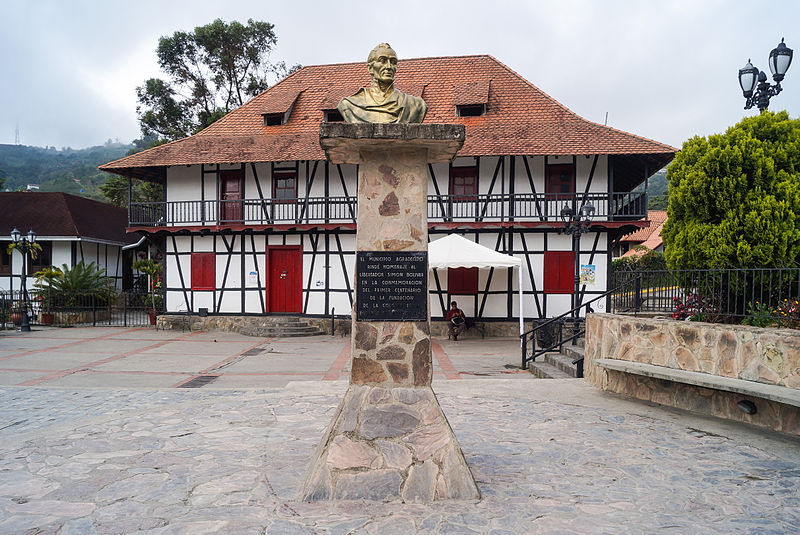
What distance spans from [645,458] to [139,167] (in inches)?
744

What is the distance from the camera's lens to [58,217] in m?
25.5

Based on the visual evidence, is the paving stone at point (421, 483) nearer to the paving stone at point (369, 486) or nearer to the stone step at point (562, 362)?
the paving stone at point (369, 486)

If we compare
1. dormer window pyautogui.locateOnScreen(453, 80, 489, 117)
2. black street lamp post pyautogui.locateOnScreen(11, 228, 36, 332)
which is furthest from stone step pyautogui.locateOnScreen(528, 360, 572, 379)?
black street lamp post pyautogui.locateOnScreen(11, 228, 36, 332)

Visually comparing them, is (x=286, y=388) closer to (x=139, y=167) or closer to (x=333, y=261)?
(x=333, y=261)

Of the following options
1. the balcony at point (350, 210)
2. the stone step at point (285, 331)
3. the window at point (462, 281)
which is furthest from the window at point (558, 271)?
the stone step at point (285, 331)

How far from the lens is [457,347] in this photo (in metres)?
14.6

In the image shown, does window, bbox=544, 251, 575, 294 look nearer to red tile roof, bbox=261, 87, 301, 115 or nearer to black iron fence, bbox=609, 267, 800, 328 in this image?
black iron fence, bbox=609, 267, 800, 328

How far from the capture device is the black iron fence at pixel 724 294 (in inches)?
261

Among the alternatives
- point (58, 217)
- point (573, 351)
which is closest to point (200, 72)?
point (58, 217)

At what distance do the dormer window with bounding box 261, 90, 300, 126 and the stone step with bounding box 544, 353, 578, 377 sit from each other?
13.9m

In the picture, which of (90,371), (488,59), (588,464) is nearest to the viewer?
(588,464)

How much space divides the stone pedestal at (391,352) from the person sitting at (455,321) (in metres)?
11.9

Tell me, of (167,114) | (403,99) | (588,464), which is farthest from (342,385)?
(167,114)

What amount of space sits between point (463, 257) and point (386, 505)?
1066cm
